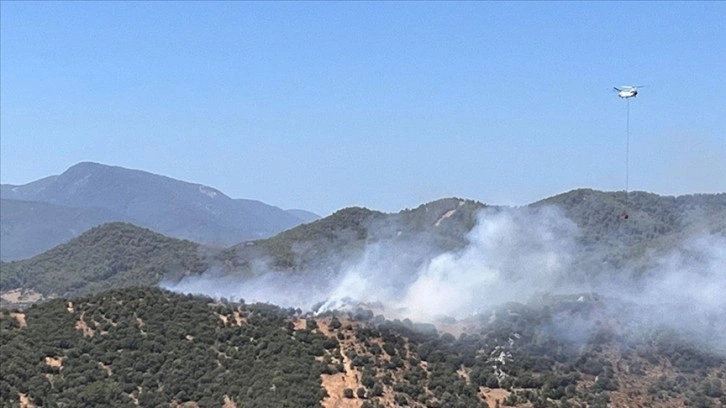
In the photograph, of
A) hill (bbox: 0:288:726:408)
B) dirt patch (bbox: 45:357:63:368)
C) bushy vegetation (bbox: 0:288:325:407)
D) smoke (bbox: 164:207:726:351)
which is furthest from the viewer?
smoke (bbox: 164:207:726:351)

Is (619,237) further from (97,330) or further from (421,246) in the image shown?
(97,330)

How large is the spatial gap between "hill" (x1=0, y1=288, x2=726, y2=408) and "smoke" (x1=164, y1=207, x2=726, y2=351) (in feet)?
14.4

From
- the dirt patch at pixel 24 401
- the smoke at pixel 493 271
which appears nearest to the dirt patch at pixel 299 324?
the smoke at pixel 493 271

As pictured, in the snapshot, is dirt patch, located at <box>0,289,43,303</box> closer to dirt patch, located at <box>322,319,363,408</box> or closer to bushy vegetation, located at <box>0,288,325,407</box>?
bushy vegetation, located at <box>0,288,325,407</box>

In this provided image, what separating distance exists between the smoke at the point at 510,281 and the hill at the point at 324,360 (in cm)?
438

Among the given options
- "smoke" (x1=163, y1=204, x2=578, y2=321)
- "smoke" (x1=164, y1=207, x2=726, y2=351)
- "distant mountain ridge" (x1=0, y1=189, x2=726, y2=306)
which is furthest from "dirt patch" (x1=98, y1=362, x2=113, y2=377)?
"distant mountain ridge" (x1=0, y1=189, x2=726, y2=306)

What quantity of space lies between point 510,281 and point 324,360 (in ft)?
122

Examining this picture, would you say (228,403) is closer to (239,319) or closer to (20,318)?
(239,319)

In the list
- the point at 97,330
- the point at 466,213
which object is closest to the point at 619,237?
the point at 466,213

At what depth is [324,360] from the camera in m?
68.8

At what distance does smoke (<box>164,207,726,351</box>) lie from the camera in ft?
274

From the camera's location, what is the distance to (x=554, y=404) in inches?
2542

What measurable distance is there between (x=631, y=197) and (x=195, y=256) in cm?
7987

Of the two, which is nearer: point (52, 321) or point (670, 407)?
point (670, 407)
